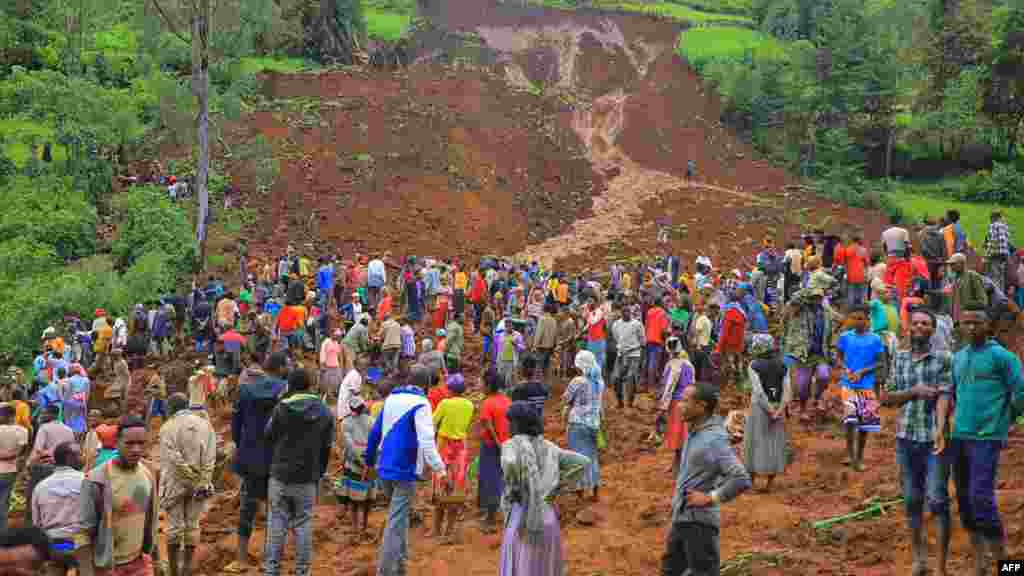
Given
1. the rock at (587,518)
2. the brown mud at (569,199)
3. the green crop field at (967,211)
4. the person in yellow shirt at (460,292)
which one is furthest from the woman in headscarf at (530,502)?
the green crop field at (967,211)

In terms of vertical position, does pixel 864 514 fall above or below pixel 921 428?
below

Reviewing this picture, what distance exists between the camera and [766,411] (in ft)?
30.3

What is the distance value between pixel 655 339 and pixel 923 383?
739 cm

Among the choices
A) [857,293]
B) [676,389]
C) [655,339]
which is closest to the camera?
[676,389]

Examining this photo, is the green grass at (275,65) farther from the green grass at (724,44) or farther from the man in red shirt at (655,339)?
the man in red shirt at (655,339)

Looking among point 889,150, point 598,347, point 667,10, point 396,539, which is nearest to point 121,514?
point 396,539

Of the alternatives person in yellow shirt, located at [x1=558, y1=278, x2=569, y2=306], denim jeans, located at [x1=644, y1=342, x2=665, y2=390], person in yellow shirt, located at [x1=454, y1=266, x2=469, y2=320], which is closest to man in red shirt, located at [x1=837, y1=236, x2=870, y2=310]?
denim jeans, located at [x1=644, y1=342, x2=665, y2=390]

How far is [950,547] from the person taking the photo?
732 cm

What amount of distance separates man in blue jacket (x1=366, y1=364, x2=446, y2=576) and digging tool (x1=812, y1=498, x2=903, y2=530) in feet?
11.1

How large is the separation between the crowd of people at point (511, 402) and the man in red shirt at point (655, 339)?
0.11ft

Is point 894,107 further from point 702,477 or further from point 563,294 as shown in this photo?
point 702,477

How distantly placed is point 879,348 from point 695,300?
349 inches

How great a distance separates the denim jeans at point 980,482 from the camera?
19.7 feet

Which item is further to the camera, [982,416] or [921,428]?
[921,428]
